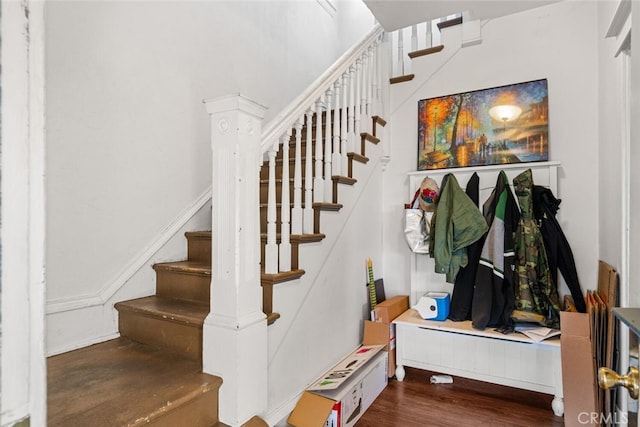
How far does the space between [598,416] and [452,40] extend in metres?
2.74

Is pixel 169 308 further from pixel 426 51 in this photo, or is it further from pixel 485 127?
pixel 426 51

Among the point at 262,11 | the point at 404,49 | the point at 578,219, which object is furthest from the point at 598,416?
the point at 262,11

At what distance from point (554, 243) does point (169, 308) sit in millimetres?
2368

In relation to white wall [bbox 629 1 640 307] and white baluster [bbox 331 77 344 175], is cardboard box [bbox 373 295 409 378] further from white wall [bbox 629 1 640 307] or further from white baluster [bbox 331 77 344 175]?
white wall [bbox 629 1 640 307]

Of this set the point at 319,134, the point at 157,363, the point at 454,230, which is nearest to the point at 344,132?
the point at 319,134

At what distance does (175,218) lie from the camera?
7.19ft

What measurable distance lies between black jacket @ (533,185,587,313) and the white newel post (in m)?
1.93

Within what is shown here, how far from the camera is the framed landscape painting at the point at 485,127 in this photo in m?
2.44

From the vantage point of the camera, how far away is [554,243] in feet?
7.18

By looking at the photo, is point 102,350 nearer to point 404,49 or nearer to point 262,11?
point 262,11

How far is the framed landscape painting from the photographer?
2.44m

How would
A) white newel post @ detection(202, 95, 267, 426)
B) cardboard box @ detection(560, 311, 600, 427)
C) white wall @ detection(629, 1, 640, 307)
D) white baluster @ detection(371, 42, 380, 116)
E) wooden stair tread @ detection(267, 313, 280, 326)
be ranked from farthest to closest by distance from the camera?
white baluster @ detection(371, 42, 380, 116) → cardboard box @ detection(560, 311, 600, 427) → wooden stair tread @ detection(267, 313, 280, 326) → white newel post @ detection(202, 95, 267, 426) → white wall @ detection(629, 1, 640, 307)

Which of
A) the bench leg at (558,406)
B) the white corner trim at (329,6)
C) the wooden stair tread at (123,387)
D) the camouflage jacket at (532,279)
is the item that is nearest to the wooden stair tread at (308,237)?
the wooden stair tread at (123,387)

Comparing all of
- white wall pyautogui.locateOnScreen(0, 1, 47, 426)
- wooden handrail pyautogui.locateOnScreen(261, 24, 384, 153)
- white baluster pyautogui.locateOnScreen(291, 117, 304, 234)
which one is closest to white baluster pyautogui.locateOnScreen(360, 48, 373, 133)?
wooden handrail pyautogui.locateOnScreen(261, 24, 384, 153)
